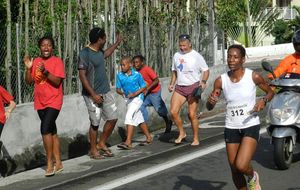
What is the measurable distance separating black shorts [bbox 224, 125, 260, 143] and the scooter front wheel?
1693 millimetres

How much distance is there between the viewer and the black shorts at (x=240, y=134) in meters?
6.28

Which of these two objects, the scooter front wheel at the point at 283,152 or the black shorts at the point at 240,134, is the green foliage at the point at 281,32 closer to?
the scooter front wheel at the point at 283,152

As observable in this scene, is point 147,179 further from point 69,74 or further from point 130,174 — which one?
point 69,74

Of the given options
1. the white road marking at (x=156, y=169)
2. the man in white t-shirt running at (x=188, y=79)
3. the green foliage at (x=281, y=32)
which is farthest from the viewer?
the green foliage at (x=281, y=32)

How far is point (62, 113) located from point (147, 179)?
2.20 meters

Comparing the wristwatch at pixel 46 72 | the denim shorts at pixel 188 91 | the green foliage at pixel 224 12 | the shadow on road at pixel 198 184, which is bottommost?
the shadow on road at pixel 198 184

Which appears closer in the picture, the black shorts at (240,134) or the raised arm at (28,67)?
the black shorts at (240,134)

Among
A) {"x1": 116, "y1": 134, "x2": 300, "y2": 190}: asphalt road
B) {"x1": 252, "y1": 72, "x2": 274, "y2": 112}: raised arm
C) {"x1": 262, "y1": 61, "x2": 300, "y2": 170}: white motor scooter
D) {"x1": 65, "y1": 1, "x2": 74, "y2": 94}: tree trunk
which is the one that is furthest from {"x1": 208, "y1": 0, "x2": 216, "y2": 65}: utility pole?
{"x1": 252, "y1": 72, "x2": 274, "y2": 112}: raised arm

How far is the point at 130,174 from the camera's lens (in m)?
8.11

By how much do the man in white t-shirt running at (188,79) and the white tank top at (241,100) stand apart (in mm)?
3435

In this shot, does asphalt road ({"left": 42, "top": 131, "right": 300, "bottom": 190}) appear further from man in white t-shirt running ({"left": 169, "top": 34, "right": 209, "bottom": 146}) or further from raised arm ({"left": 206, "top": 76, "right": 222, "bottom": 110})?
raised arm ({"left": 206, "top": 76, "right": 222, "bottom": 110})

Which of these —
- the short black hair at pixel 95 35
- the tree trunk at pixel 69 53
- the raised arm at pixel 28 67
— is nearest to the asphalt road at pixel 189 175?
the raised arm at pixel 28 67

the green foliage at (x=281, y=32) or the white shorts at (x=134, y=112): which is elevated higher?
the green foliage at (x=281, y=32)

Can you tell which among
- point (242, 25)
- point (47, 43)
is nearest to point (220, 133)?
point (47, 43)
